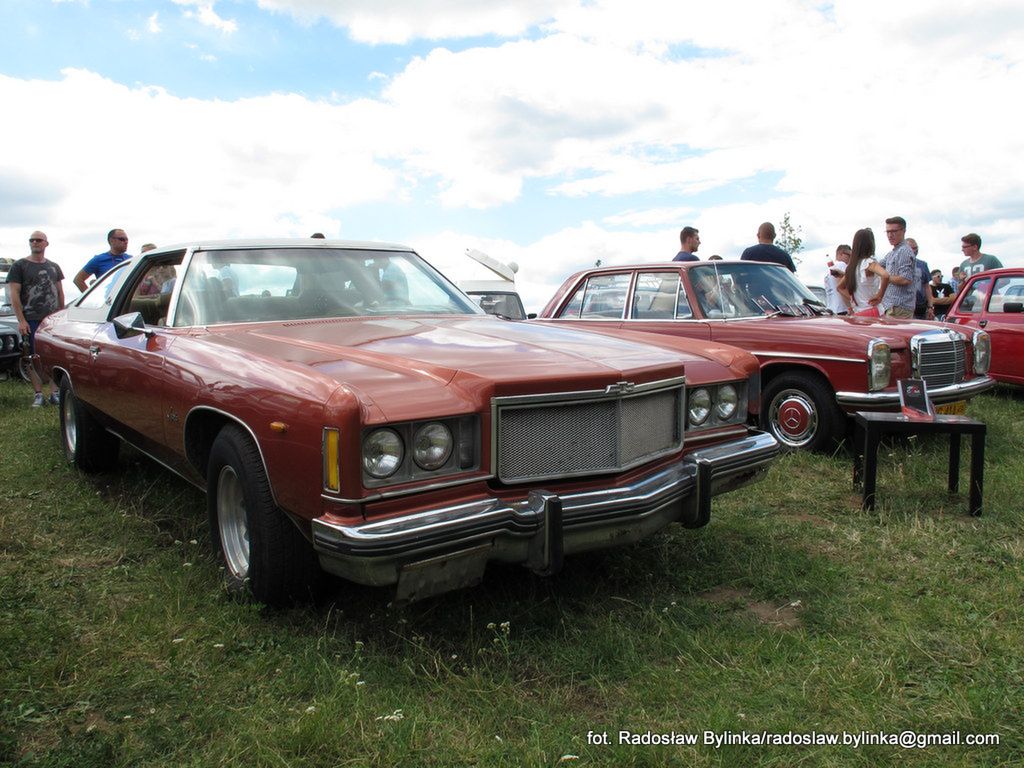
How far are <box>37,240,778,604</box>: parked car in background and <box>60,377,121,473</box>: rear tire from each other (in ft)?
3.63

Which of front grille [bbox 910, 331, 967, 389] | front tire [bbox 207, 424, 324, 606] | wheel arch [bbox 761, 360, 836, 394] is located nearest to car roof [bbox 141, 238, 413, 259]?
front tire [bbox 207, 424, 324, 606]

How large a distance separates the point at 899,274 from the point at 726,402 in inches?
208

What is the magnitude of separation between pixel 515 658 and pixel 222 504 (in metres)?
1.37

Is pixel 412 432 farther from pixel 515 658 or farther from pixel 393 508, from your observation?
pixel 515 658

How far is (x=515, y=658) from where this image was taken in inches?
116

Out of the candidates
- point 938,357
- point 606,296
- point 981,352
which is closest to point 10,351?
point 606,296

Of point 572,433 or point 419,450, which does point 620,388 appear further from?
point 419,450

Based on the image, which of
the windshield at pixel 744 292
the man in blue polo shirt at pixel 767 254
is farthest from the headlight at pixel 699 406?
the man in blue polo shirt at pixel 767 254

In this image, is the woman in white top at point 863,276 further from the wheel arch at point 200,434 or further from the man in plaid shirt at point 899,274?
the wheel arch at point 200,434

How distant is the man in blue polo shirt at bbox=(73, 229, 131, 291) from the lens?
871cm

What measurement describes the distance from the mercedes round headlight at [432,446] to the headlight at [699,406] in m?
1.30

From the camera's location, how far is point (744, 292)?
6801 millimetres

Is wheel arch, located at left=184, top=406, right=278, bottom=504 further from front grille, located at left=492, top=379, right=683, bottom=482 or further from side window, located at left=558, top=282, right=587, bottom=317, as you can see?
side window, located at left=558, top=282, right=587, bottom=317

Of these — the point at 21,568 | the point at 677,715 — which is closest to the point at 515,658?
the point at 677,715
